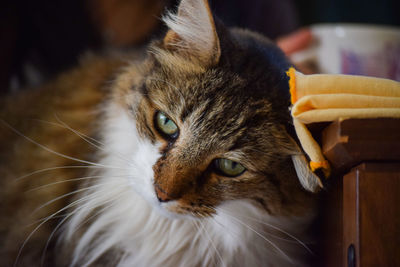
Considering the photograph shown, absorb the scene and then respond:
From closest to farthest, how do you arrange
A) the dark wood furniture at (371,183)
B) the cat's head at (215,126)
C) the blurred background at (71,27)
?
the dark wood furniture at (371,183), the cat's head at (215,126), the blurred background at (71,27)

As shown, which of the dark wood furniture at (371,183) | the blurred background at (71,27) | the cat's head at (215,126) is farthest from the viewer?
the blurred background at (71,27)

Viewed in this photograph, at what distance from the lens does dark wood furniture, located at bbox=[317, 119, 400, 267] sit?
565 millimetres

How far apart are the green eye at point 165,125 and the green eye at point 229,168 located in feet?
0.44

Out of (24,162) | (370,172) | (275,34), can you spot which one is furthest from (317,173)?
(275,34)

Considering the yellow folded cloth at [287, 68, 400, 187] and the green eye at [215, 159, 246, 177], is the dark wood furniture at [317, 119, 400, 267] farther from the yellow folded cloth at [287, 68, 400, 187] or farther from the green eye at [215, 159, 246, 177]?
the green eye at [215, 159, 246, 177]

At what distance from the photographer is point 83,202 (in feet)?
3.29

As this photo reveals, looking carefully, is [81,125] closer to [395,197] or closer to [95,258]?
[95,258]

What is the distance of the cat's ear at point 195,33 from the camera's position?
0.78 metres

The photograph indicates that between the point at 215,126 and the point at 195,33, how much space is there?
25 centimetres

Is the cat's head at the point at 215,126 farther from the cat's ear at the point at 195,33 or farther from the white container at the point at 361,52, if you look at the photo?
the white container at the point at 361,52

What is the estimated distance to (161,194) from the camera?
0.78 meters

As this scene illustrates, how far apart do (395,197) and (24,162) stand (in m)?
1.08

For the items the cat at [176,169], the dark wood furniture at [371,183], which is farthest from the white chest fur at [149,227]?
the dark wood furniture at [371,183]

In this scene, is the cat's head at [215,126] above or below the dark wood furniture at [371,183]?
above
